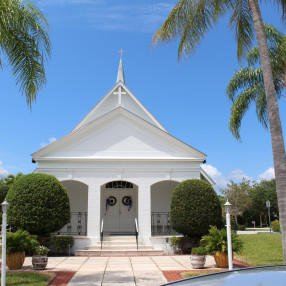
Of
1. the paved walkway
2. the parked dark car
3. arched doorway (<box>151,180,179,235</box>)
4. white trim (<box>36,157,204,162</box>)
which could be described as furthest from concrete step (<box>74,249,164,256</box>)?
the parked dark car

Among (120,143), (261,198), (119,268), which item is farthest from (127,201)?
(261,198)

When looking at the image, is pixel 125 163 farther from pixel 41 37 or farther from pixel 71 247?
pixel 41 37

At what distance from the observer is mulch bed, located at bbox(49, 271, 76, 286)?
29.6 ft

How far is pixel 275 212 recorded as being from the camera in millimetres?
50781

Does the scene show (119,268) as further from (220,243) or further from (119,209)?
(119,209)

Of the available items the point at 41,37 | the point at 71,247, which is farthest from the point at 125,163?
the point at 41,37

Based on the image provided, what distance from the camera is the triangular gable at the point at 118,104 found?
22.1m

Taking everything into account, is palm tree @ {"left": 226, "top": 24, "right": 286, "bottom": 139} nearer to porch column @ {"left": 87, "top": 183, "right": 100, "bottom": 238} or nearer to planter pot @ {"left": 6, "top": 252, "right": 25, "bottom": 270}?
porch column @ {"left": 87, "top": 183, "right": 100, "bottom": 238}

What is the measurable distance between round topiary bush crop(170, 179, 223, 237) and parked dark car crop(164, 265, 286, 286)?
12.3 meters

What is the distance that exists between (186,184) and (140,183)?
2.55 metres

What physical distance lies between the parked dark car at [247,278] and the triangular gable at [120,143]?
14.3 metres

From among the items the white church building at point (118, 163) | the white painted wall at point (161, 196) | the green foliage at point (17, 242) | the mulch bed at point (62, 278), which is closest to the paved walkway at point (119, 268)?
the mulch bed at point (62, 278)

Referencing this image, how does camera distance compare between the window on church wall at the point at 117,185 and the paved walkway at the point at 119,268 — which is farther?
the window on church wall at the point at 117,185

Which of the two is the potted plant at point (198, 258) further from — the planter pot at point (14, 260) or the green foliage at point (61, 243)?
the green foliage at point (61, 243)
